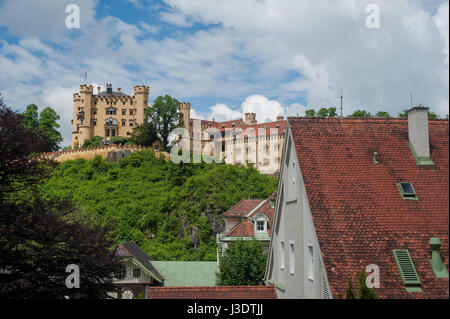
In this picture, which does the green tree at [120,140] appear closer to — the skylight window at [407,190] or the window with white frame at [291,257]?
the window with white frame at [291,257]

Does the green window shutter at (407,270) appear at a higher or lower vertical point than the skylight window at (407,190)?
lower

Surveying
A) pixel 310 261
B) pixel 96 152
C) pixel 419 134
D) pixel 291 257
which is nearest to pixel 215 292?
pixel 291 257

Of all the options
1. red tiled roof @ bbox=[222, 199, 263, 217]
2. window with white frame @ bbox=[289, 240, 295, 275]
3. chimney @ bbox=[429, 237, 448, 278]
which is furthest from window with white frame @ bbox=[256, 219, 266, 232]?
chimney @ bbox=[429, 237, 448, 278]

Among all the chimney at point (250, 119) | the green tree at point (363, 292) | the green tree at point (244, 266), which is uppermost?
the chimney at point (250, 119)

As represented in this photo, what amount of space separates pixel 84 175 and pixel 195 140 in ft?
111

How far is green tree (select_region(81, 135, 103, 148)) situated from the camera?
106 metres

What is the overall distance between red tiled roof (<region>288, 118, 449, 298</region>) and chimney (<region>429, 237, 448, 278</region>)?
15 centimetres

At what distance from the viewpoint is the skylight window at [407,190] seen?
1512 cm

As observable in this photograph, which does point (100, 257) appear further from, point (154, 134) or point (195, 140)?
point (195, 140)

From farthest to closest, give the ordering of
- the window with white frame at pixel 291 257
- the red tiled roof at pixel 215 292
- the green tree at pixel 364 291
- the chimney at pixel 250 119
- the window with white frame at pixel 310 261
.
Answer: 1. the chimney at pixel 250 119
2. the red tiled roof at pixel 215 292
3. the window with white frame at pixel 291 257
4. the window with white frame at pixel 310 261
5. the green tree at pixel 364 291

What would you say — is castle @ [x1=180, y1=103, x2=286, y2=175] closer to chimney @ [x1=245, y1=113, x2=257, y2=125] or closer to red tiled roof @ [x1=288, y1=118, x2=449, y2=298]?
chimney @ [x1=245, y1=113, x2=257, y2=125]

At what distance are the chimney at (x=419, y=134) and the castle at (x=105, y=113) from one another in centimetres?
9832

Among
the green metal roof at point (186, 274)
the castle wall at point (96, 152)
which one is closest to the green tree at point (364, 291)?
the green metal roof at point (186, 274)
